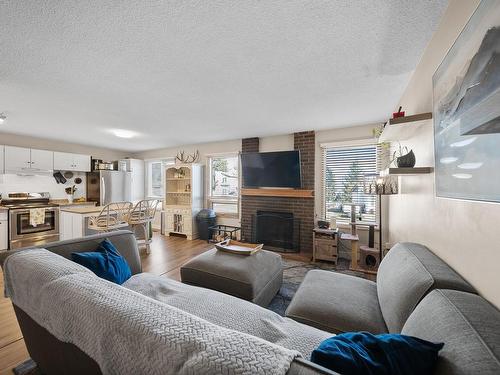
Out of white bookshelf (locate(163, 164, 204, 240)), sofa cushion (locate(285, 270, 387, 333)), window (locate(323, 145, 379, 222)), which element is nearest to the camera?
sofa cushion (locate(285, 270, 387, 333))

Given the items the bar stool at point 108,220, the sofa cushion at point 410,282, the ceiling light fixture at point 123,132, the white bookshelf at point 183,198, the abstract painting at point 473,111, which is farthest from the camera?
the white bookshelf at point 183,198

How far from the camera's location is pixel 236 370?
0.53 meters

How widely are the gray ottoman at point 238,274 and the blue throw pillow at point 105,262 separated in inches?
23.3

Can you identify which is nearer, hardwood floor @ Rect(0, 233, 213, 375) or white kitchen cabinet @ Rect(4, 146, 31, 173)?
hardwood floor @ Rect(0, 233, 213, 375)

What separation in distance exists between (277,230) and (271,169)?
1.24 m

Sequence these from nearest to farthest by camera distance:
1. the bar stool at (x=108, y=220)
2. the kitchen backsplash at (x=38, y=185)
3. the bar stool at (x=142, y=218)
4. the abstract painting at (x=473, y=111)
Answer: the abstract painting at (x=473, y=111) < the bar stool at (x=108, y=220) < the bar stool at (x=142, y=218) < the kitchen backsplash at (x=38, y=185)

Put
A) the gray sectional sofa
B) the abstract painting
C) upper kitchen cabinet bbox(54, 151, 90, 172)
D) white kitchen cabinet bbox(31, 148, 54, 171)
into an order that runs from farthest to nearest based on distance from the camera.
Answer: upper kitchen cabinet bbox(54, 151, 90, 172) < white kitchen cabinet bbox(31, 148, 54, 171) < the abstract painting < the gray sectional sofa

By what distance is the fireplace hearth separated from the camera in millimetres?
4141

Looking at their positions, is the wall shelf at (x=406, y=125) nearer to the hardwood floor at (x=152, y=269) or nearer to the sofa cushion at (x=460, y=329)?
the sofa cushion at (x=460, y=329)

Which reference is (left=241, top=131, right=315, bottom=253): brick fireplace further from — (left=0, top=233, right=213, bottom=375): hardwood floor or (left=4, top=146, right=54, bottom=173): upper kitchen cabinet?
(left=4, top=146, right=54, bottom=173): upper kitchen cabinet

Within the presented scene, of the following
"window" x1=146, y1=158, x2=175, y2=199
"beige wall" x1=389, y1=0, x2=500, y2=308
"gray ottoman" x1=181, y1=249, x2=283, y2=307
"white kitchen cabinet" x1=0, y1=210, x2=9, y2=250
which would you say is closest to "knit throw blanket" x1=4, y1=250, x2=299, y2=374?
"beige wall" x1=389, y1=0, x2=500, y2=308

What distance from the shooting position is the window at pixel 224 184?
507 cm

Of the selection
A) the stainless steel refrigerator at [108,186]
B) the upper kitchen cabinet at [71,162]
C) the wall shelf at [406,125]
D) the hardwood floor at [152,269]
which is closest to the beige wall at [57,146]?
the upper kitchen cabinet at [71,162]

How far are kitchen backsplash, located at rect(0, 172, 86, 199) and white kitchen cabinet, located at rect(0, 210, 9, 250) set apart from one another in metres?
0.84
